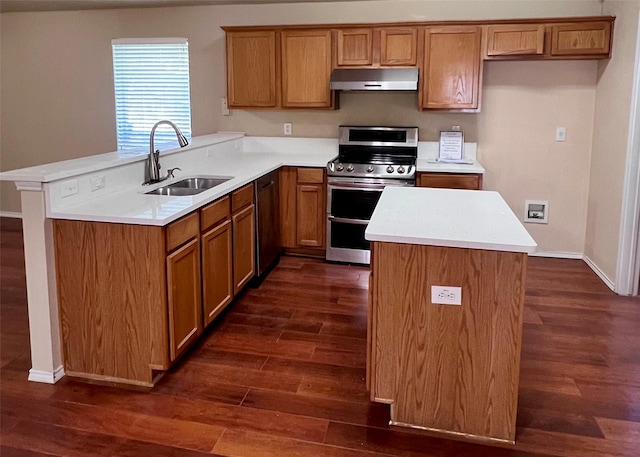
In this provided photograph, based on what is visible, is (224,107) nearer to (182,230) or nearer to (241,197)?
(241,197)

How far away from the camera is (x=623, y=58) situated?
158 inches

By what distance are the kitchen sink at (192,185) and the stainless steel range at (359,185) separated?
1.10m

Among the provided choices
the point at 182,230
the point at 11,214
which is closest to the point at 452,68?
the point at 182,230

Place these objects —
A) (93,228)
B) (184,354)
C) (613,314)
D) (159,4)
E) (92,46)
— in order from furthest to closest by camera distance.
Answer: (92,46) → (159,4) → (613,314) → (184,354) → (93,228)

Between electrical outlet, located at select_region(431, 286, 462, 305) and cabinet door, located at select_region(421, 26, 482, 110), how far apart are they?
2.75 meters

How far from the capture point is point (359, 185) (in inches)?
179

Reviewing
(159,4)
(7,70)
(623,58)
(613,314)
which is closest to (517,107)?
(623,58)

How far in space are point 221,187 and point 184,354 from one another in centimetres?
102

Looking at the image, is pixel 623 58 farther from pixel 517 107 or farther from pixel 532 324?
pixel 532 324

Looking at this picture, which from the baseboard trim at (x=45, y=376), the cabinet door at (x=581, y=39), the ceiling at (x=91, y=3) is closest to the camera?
the baseboard trim at (x=45, y=376)

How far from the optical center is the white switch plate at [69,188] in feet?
8.79

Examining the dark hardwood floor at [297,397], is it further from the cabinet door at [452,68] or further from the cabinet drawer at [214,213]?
the cabinet door at [452,68]

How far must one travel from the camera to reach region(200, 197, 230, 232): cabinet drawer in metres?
3.05

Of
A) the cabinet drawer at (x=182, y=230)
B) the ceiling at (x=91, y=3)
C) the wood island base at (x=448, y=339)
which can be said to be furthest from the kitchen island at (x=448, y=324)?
the ceiling at (x=91, y=3)
